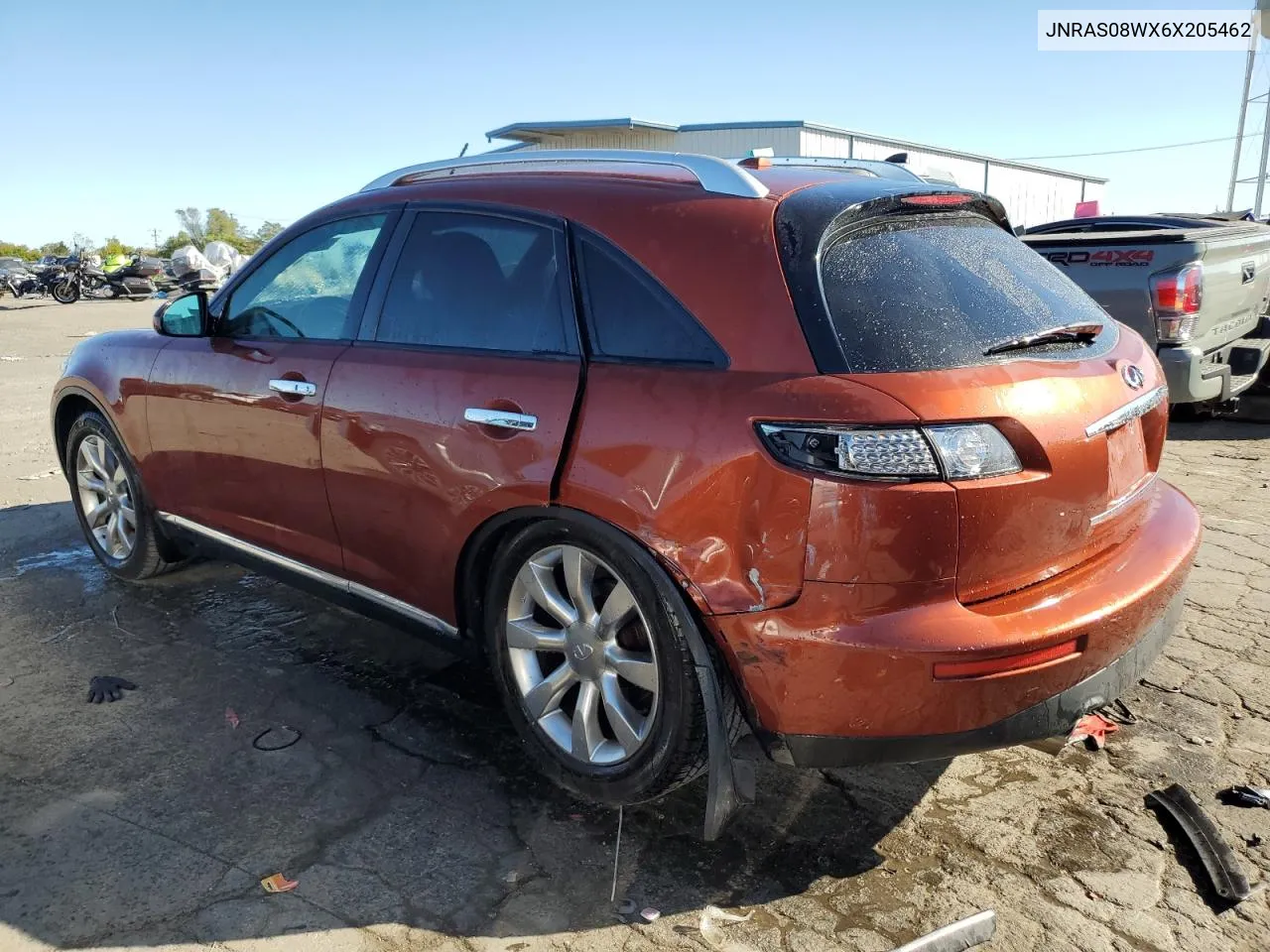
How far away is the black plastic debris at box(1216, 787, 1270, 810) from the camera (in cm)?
280

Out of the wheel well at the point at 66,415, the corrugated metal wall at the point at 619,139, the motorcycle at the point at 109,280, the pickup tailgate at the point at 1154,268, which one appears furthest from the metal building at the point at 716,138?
the wheel well at the point at 66,415

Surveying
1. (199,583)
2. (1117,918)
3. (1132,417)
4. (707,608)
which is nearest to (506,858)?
(707,608)

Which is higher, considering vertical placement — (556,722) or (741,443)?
(741,443)

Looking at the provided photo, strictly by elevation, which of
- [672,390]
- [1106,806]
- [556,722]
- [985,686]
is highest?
[672,390]

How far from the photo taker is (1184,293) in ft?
21.6

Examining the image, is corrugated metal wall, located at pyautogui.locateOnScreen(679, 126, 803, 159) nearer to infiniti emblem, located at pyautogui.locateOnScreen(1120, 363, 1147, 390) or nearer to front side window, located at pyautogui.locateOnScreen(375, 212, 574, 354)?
front side window, located at pyautogui.locateOnScreen(375, 212, 574, 354)

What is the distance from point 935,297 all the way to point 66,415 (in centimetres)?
442

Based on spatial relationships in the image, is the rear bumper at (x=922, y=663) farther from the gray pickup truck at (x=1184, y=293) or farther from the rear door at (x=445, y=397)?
the gray pickup truck at (x=1184, y=293)

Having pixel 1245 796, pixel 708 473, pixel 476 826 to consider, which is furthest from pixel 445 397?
pixel 1245 796

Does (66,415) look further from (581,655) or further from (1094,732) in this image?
(1094,732)

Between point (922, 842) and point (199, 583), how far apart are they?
11.8ft

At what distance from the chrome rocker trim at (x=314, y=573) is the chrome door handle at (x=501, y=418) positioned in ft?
2.36

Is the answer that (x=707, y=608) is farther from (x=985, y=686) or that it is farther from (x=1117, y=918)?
(x=1117, y=918)

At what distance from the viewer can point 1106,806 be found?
9.27 feet
